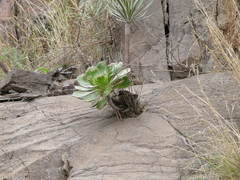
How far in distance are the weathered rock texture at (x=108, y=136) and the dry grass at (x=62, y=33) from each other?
144 cm

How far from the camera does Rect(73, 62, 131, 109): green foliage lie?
3.15 m

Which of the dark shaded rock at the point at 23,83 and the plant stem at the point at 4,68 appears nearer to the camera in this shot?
the dark shaded rock at the point at 23,83

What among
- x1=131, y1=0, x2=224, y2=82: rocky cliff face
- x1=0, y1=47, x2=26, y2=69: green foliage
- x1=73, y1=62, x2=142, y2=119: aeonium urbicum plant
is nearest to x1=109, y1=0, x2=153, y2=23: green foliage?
x1=131, y1=0, x2=224, y2=82: rocky cliff face

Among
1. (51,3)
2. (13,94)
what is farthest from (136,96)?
(51,3)

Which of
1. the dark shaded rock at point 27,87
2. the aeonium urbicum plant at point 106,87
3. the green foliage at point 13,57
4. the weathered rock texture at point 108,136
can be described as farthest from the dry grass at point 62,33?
the aeonium urbicum plant at point 106,87

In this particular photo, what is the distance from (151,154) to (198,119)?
0.45 m

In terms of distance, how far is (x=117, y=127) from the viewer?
3.30m

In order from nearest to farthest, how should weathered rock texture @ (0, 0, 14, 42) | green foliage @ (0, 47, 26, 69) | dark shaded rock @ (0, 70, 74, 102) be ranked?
dark shaded rock @ (0, 70, 74, 102), green foliage @ (0, 47, 26, 69), weathered rock texture @ (0, 0, 14, 42)

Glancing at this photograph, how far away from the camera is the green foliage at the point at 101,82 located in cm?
315

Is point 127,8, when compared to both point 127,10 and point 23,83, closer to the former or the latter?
point 127,10

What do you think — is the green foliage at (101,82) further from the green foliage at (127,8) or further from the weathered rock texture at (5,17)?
the weathered rock texture at (5,17)

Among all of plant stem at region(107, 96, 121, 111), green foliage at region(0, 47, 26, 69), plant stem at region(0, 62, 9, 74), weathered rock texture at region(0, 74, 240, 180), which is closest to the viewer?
weathered rock texture at region(0, 74, 240, 180)

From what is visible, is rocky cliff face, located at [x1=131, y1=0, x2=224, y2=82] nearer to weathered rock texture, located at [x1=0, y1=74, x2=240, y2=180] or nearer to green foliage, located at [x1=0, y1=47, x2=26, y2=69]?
weathered rock texture, located at [x1=0, y1=74, x2=240, y2=180]

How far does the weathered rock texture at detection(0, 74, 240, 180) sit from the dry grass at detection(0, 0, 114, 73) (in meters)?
1.44
